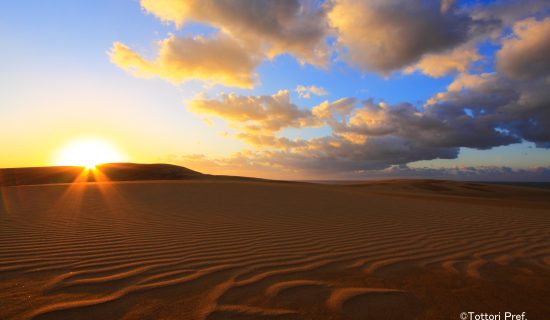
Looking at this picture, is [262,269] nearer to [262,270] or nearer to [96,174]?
[262,270]

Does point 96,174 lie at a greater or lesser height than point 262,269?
greater

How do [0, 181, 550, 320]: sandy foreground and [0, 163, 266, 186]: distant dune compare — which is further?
[0, 163, 266, 186]: distant dune

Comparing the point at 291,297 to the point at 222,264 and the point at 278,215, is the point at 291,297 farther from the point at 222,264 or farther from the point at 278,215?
the point at 278,215

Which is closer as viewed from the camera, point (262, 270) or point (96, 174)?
point (262, 270)

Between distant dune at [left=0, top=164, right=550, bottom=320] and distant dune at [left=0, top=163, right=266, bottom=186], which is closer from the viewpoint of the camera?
distant dune at [left=0, top=164, right=550, bottom=320]

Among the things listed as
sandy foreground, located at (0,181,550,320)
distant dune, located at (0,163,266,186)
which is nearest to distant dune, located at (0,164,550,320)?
sandy foreground, located at (0,181,550,320)

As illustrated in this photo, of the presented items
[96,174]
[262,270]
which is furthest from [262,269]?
[96,174]

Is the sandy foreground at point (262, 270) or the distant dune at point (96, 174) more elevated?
the distant dune at point (96, 174)

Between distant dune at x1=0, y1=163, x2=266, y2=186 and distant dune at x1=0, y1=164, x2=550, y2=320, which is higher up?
distant dune at x1=0, y1=163, x2=266, y2=186

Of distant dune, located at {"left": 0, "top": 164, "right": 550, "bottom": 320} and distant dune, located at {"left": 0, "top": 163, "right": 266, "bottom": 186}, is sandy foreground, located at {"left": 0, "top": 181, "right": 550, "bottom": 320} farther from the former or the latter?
distant dune, located at {"left": 0, "top": 163, "right": 266, "bottom": 186}

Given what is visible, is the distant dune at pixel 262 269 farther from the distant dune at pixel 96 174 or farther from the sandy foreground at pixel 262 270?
the distant dune at pixel 96 174

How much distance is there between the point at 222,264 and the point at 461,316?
2.49 meters

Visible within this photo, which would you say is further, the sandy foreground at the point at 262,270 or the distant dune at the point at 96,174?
the distant dune at the point at 96,174

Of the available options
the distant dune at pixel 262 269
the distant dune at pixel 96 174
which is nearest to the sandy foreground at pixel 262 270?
the distant dune at pixel 262 269
